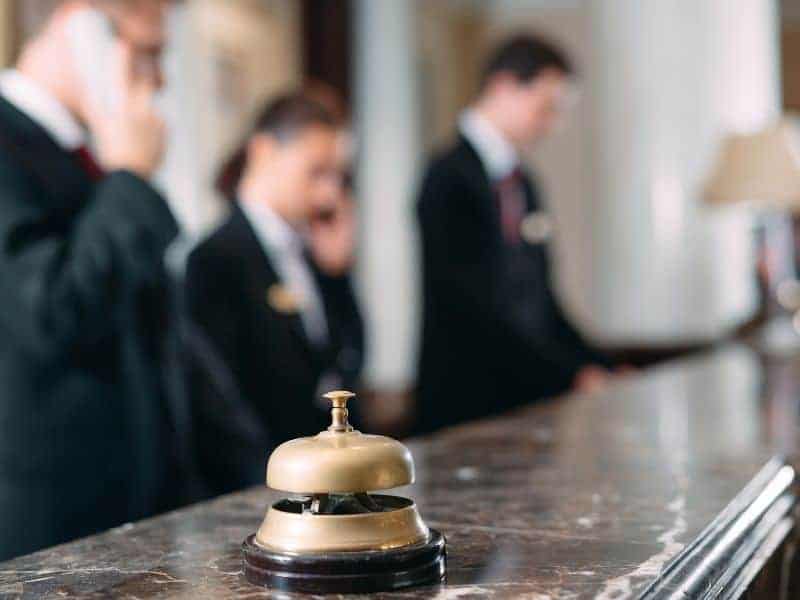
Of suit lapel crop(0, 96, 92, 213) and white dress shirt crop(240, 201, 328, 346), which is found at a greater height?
suit lapel crop(0, 96, 92, 213)

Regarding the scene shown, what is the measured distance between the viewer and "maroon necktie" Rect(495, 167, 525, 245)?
174 inches

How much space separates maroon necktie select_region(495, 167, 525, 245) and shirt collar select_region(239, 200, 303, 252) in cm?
126

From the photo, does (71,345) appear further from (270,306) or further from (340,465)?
(340,465)

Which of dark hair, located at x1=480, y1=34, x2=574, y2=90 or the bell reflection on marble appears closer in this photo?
the bell reflection on marble

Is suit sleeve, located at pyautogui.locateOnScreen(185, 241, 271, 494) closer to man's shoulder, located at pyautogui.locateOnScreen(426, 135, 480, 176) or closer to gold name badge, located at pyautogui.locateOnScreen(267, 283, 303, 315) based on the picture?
gold name badge, located at pyautogui.locateOnScreen(267, 283, 303, 315)

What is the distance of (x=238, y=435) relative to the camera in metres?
2.85

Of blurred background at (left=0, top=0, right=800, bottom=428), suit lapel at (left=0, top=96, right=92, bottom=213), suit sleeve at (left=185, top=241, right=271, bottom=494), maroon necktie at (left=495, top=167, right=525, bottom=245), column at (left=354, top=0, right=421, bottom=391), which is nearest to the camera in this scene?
suit lapel at (left=0, top=96, right=92, bottom=213)

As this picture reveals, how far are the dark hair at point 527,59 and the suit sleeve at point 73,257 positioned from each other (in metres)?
2.46

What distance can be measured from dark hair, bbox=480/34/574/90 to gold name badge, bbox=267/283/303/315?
1.62 meters

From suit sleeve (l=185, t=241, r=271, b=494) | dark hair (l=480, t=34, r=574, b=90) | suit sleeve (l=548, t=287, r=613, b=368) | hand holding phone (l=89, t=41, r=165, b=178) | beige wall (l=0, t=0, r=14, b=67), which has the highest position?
beige wall (l=0, t=0, r=14, b=67)

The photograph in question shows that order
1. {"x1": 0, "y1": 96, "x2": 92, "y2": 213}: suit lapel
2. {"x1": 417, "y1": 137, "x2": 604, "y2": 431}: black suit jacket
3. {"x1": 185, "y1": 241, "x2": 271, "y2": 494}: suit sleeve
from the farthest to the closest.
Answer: {"x1": 417, "y1": 137, "x2": 604, "y2": 431}: black suit jacket < {"x1": 185, "y1": 241, "x2": 271, "y2": 494}: suit sleeve < {"x1": 0, "y1": 96, "x2": 92, "y2": 213}: suit lapel

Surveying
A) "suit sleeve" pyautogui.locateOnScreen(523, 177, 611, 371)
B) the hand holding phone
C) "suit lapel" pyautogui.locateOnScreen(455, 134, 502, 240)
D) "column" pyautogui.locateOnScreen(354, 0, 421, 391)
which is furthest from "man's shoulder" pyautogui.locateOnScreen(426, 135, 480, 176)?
"column" pyautogui.locateOnScreen(354, 0, 421, 391)

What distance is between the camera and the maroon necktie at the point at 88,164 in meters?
2.31

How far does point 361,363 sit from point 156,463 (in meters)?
1.25
